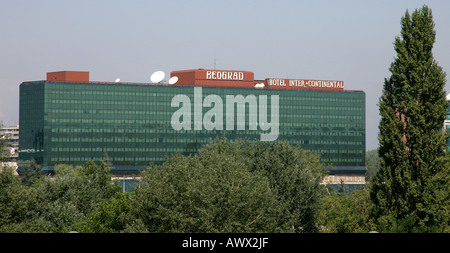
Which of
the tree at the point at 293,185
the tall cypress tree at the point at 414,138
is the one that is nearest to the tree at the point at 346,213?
the tree at the point at 293,185

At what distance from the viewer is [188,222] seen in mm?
69375

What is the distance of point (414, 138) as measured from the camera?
189 ft

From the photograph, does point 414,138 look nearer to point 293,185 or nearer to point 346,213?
point 346,213

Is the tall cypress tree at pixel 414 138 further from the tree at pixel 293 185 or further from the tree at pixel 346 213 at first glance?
the tree at pixel 293 185

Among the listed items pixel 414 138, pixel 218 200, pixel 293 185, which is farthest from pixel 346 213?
pixel 414 138

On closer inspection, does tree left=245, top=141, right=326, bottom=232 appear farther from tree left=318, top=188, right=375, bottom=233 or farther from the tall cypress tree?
the tall cypress tree

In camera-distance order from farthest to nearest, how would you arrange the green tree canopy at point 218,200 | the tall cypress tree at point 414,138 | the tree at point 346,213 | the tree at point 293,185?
Result: the tree at point 293,185 → the tree at point 346,213 → the green tree canopy at point 218,200 → the tall cypress tree at point 414,138

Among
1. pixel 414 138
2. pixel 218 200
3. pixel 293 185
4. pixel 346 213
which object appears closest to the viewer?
pixel 414 138

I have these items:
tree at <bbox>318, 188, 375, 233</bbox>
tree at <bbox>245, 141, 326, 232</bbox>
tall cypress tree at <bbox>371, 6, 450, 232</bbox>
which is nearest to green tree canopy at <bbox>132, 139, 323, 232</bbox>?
tree at <bbox>245, 141, 326, 232</bbox>

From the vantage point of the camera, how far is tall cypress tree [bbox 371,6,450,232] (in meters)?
56.8

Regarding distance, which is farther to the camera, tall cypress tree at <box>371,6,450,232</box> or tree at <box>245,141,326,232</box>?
tree at <box>245,141,326,232</box>

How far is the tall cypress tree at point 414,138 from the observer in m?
56.8

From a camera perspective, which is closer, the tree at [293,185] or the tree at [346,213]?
the tree at [346,213]

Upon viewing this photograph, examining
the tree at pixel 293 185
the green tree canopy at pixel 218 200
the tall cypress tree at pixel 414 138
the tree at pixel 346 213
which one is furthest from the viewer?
the tree at pixel 293 185
